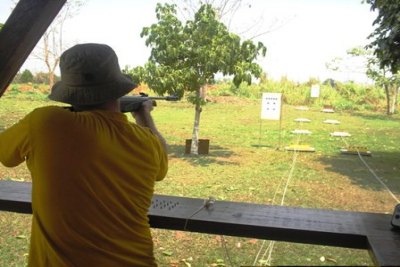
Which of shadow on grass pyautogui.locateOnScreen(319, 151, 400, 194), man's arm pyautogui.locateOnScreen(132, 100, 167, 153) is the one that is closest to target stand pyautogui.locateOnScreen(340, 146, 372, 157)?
shadow on grass pyautogui.locateOnScreen(319, 151, 400, 194)

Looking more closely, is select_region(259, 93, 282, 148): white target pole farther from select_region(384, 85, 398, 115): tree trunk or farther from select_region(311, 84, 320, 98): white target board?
select_region(384, 85, 398, 115): tree trunk

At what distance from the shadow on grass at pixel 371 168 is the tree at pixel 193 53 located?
6.18 ft

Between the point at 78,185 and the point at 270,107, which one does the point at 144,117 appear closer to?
the point at 78,185

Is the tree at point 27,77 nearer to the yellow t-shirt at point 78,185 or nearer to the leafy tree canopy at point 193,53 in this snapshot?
the leafy tree canopy at point 193,53

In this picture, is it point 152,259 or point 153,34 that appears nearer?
point 152,259

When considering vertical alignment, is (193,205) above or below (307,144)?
above

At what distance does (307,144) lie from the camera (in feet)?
28.7

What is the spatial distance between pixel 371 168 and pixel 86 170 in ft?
20.6

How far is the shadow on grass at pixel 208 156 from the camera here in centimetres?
669

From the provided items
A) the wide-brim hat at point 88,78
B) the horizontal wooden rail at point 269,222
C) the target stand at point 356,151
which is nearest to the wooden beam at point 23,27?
the wide-brim hat at point 88,78

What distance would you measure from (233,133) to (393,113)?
942 centimetres

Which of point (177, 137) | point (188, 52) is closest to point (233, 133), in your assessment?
point (177, 137)

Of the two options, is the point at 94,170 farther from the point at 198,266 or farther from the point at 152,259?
the point at 198,266

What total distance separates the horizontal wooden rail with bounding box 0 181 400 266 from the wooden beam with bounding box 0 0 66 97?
0.55 metres
